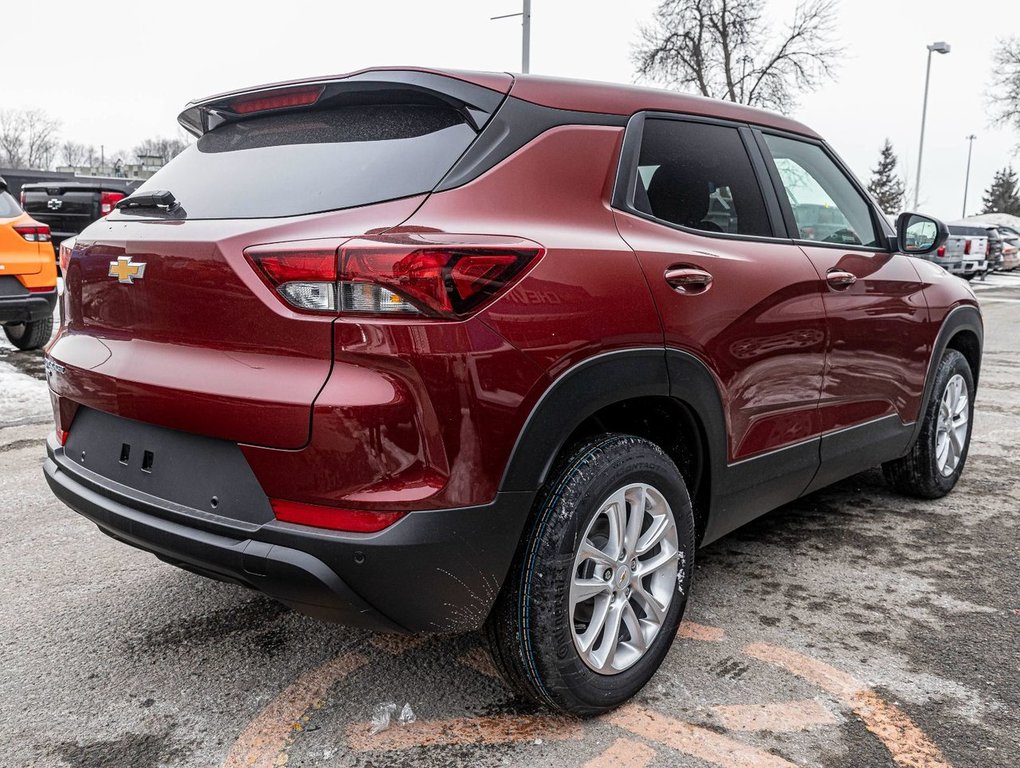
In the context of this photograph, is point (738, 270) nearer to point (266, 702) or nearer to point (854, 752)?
point (854, 752)

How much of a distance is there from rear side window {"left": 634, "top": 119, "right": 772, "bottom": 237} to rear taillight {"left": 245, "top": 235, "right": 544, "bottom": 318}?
2.39ft

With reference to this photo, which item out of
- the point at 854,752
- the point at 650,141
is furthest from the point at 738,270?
the point at 854,752

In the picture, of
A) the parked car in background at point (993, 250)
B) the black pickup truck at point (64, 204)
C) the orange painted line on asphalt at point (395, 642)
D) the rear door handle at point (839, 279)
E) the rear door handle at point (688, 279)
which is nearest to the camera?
the rear door handle at point (688, 279)

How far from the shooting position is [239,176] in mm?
2400

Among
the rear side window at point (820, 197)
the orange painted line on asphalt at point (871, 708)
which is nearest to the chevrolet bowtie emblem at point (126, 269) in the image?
the orange painted line on asphalt at point (871, 708)

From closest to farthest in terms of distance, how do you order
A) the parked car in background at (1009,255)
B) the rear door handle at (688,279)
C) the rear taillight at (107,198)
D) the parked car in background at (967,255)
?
the rear door handle at (688,279), the rear taillight at (107,198), the parked car in background at (967,255), the parked car in background at (1009,255)

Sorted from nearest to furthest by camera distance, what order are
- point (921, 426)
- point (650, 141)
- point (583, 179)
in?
point (583, 179)
point (650, 141)
point (921, 426)

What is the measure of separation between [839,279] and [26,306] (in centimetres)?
661

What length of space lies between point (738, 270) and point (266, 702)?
1.85 metres

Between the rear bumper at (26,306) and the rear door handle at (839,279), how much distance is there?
21.6 ft

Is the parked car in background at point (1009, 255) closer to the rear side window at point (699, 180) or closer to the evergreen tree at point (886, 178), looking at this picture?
the rear side window at point (699, 180)

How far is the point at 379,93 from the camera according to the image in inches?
89.3

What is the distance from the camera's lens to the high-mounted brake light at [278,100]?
7.76 feet

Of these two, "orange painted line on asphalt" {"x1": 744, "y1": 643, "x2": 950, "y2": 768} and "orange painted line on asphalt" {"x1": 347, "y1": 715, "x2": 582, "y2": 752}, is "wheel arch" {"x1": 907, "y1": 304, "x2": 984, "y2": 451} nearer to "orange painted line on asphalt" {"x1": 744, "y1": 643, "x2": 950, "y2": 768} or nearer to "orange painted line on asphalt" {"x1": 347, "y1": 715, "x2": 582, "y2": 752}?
"orange painted line on asphalt" {"x1": 744, "y1": 643, "x2": 950, "y2": 768}
